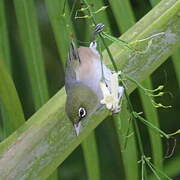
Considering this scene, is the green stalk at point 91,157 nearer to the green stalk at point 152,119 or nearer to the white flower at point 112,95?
the green stalk at point 152,119

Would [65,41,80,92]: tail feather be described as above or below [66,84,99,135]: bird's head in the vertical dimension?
above

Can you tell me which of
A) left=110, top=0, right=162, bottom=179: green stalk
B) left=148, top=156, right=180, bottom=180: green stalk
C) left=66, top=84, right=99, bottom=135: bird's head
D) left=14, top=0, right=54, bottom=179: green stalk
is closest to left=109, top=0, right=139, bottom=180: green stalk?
left=110, top=0, right=162, bottom=179: green stalk

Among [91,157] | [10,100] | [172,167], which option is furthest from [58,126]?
[172,167]

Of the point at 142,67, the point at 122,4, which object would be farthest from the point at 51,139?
the point at 122,4

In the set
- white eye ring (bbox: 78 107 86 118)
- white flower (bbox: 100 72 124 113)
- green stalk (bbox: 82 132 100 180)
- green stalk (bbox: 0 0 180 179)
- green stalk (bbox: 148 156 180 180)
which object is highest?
white flower (bbox: 100 72 124 113)

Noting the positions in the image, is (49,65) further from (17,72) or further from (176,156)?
(176,156)

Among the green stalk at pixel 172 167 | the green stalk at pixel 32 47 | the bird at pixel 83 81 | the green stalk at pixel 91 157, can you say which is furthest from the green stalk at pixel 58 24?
the green stalk at pixel 172 167

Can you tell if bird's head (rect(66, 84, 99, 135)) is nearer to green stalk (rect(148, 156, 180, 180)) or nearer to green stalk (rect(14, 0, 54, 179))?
green stalk (rect(14, 0, 54, 179))

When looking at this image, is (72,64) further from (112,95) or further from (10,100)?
(10,100)
